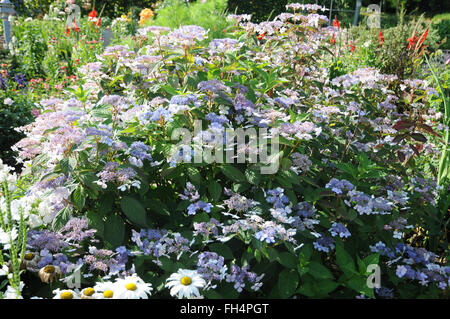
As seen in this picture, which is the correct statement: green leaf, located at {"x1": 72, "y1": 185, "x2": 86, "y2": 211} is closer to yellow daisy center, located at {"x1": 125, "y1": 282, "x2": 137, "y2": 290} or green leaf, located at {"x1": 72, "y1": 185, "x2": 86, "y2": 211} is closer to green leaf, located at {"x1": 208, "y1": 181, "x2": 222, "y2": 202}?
yellow daisy center, located at {"x1": 125, "y1": 282, "x2": 137, "y2": 290}

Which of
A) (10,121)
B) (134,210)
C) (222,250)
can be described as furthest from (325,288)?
(10,121)

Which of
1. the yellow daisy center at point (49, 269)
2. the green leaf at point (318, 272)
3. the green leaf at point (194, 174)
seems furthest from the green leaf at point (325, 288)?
the yellow daisy center at point (49, 269)

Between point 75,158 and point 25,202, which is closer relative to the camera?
point 75,158

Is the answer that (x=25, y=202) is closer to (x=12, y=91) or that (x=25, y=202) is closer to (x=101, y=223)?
(x=101, y=223)

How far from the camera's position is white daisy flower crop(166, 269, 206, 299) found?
144 cm

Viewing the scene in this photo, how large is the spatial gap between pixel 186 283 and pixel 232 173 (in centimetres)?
53

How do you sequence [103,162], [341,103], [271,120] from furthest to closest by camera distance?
[341,103] → [271,120] → [103,162]

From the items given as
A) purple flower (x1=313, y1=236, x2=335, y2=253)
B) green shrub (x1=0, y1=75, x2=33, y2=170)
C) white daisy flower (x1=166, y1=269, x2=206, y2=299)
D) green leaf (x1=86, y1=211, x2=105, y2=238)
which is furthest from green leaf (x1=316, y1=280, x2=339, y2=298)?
green shrub (x1=0, y1=75, x2=33, y2=170)

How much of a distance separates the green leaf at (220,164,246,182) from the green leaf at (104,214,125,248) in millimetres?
479

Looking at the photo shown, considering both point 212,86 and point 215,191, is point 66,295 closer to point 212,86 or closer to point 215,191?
point 215,191

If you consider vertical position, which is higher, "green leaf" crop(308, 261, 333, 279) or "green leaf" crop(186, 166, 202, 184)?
"green leaf" crop(186, 166, 202, 184)

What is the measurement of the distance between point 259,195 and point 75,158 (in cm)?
79

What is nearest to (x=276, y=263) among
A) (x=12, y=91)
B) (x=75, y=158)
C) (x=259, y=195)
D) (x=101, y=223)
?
(x=259, y=195)

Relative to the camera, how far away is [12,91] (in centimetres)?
466
